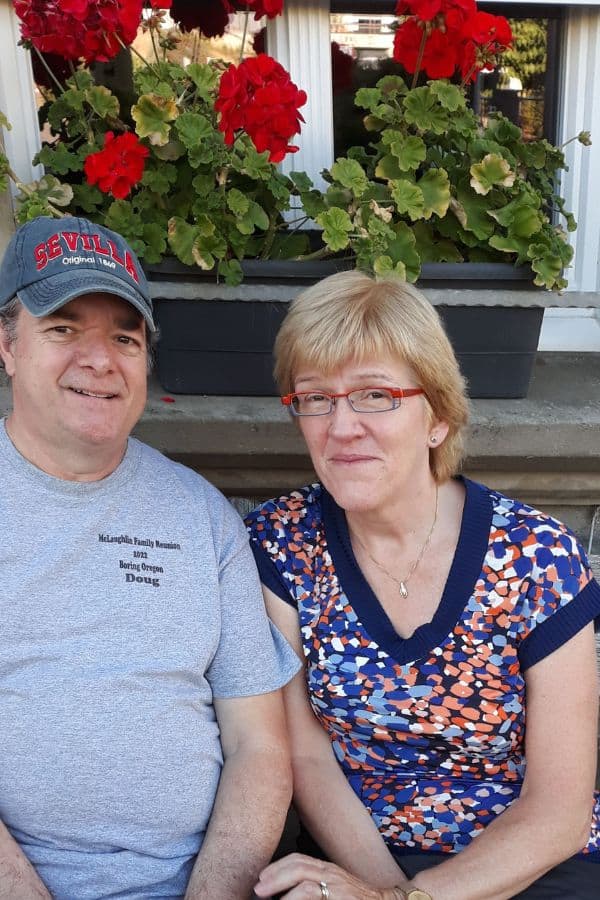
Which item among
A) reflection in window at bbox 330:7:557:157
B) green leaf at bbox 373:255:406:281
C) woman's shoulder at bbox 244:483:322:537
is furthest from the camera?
reflection in window at bbox 330:7:557:157

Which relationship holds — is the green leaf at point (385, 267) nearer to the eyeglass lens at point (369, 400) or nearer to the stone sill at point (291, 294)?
the stone sill at point (291, 294)

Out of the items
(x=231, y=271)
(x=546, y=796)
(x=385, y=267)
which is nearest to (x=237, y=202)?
(x=231, y=271)

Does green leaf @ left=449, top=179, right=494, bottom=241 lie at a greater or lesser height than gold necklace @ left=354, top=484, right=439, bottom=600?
greater

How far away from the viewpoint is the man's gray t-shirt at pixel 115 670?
166cm

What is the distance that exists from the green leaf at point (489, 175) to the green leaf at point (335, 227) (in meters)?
0.32

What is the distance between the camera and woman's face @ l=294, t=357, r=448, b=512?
1.73 m

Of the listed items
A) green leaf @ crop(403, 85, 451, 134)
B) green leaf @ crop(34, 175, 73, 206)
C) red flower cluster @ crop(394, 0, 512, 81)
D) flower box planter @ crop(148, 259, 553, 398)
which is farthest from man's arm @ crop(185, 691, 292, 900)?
red flower cluster @ crop(394, 0, 512, 81)

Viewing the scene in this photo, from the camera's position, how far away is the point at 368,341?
1.72 metres

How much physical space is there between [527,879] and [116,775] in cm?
74

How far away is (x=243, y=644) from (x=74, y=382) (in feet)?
1.90

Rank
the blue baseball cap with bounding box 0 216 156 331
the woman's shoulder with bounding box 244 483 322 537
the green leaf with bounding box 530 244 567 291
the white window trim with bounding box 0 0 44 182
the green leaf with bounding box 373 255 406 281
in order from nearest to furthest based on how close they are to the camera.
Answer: the blue baseball cap with bounding box 0 216 156 331 < the woman's shoulder with bounding box 244 483 322 537 < the green leaf with bounding box 373 255 406 281 < the green leaf with bounding box 530 244 567 291 < the white window trim with bounding box 0 0 44 182

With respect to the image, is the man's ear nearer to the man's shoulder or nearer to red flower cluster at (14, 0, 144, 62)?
the man's shoulder

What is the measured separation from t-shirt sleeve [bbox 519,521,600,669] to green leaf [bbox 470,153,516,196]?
0.88 m

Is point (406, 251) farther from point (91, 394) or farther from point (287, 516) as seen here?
point (91, 394)
